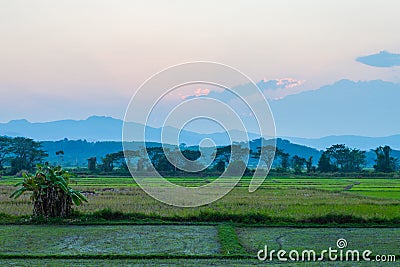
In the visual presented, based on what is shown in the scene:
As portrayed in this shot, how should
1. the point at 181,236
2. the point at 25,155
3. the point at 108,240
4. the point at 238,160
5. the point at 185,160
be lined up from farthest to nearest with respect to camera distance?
1. the point at 25,155
2. the point at 238,160
3. the point at 185,160
4. the point at 181,236
5. the point at 108,240

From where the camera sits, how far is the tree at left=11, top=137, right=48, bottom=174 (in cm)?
4444

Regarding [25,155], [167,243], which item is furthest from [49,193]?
[25,155]

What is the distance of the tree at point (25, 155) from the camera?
44.4m

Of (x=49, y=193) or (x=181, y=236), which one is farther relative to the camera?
(x=49, y=193)

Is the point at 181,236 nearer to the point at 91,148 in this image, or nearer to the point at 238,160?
the point at 238,160

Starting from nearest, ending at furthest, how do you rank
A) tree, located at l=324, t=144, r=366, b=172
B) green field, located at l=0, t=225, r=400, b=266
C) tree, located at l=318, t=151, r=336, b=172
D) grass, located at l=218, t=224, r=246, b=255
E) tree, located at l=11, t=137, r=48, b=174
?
green field, located at l=0, t=225, r=400, b=266 < grass, located at l=218, t=224, r=246, b=255 < tree, located at l=11, t=137, r=48, b=174 < tree, located at l=318, t=151, r=336, b=172 < tree, located at l=324, t=144, r=366, b=172

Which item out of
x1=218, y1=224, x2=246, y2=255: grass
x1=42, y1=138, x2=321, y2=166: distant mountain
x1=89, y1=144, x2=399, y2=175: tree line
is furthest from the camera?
x1=42, y1=138, x2=321, y2=166: distant mountain

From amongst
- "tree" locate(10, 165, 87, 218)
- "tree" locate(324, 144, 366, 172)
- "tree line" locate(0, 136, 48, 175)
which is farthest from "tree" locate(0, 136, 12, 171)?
"tree" locate(10, 165, 87, 218)

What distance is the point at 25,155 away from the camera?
47812mm

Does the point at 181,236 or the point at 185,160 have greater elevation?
the point at 185,160

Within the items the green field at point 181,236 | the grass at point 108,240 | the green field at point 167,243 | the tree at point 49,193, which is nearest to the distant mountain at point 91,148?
the tree at point 49,193

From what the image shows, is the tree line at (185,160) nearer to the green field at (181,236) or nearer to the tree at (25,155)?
the tree at (25,155)

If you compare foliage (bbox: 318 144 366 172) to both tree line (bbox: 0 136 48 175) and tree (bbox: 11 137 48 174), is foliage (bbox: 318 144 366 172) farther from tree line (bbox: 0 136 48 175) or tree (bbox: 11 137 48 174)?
tree line (bbox: 0 136 48 175)

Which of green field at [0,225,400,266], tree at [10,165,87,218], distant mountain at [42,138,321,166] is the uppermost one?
distant mountain at [42,138,321,166]
